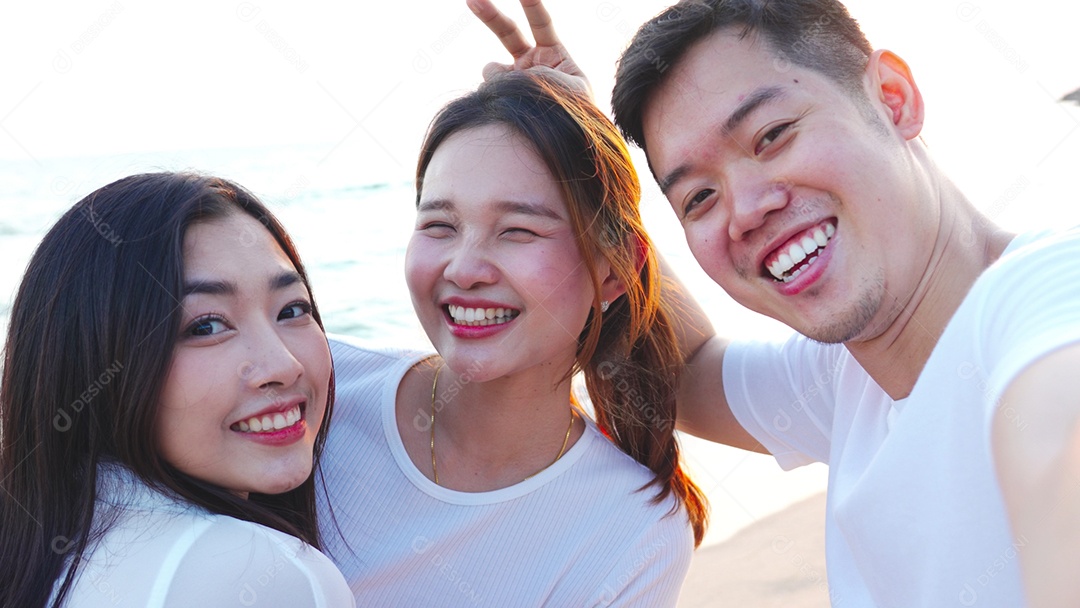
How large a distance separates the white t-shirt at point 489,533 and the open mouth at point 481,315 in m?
0.38

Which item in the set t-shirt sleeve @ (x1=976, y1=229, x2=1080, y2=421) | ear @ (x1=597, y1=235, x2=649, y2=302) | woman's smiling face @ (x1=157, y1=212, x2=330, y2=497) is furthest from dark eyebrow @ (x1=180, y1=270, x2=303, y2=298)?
t-shirt sleeve @ (x1=976, y1=229, x2=1080, y2=421)

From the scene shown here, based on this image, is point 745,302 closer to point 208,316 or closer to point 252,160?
point 208,316

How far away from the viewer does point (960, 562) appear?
166 centimetres

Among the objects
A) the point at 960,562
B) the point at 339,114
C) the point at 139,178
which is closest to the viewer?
the point at 960,562

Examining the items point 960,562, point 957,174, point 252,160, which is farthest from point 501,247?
point 252,160

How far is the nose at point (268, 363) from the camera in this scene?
2.00 meters

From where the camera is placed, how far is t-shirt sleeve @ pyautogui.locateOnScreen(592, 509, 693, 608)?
2674 millimetres

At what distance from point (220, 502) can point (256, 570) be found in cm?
36

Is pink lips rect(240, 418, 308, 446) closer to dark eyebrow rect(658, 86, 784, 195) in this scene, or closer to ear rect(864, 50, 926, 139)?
dark eyebrow rect(658, 86, 784, 195)

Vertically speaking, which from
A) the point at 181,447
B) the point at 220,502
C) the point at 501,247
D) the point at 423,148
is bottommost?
the point at 220,502

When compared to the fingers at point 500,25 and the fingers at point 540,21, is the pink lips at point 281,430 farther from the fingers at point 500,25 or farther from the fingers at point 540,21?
the fingers at point 540,21

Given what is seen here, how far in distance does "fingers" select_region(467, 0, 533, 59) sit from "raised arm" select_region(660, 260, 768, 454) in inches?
36.2

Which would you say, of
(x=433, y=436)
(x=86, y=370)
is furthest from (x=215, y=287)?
(x=433, y=436)

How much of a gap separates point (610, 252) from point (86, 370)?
1420 mm
